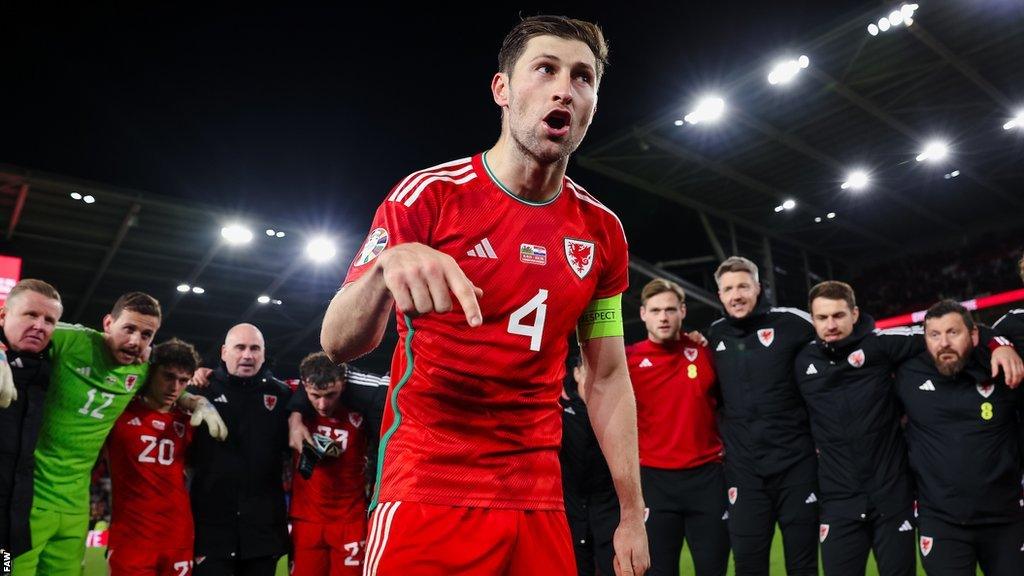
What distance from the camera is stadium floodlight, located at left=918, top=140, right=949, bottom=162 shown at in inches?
774

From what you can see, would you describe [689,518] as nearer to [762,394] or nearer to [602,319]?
[762,394]

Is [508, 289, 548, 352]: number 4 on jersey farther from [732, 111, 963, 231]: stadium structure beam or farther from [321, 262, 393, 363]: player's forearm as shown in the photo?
[732, 111, 963, 231]: stadium structure beam

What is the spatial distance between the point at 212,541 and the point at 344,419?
1.40 meters

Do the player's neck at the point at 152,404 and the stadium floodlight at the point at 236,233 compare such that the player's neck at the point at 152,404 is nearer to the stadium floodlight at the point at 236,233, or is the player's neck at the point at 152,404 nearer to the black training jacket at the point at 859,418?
the black training jacket at the point at 859,418

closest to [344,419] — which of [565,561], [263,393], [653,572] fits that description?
[263,393]

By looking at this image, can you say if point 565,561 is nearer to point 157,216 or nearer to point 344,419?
point 344,419

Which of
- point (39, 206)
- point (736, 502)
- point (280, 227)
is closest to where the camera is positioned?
point (736, 502)

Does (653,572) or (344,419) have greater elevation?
(344,419)

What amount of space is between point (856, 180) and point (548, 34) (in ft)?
72.5

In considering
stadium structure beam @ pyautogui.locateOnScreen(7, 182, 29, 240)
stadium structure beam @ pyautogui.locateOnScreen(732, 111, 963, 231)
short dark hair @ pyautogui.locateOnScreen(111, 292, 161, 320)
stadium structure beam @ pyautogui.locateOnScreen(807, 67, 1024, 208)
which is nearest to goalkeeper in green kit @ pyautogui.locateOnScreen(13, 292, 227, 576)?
short dark hair @ pyautogui.locateOnScreen(111, 292, 161, 320)

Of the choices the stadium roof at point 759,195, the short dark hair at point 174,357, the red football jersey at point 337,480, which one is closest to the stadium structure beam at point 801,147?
the stadium roof at point 759,195

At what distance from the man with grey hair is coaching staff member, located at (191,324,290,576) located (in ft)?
12.2

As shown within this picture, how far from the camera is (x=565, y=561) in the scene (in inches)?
79.4

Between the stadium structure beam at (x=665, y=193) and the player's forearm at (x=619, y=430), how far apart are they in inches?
709
